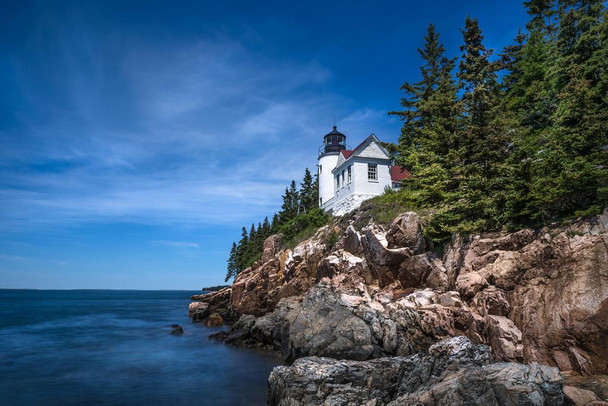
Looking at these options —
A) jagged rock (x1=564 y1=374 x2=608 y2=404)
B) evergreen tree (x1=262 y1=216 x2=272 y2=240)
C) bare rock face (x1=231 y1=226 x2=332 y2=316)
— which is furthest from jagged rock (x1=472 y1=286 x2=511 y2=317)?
evergreen tree (x1=262 y1=216 x2=272 y2=240)

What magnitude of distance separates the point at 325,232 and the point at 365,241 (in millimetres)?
8157

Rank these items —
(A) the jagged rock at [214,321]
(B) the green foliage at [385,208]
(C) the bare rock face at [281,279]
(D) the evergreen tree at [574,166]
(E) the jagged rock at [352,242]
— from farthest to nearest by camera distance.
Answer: (A) the jagged rock at [214,321]
(C) the bare rock face at [281,279]
(B) the green foliage at [385,208]
(E) the jagged rock at [352,242]
(D) the evergreen tree at [574,166]

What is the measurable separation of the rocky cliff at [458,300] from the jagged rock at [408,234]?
55mm

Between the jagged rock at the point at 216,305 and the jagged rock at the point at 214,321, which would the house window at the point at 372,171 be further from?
the jagged rock at the point at 214,321

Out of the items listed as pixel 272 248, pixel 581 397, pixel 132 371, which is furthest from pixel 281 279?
pixel 581 397

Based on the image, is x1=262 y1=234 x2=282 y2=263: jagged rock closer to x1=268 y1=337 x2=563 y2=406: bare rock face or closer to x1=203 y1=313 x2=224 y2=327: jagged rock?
x1=203 y1=313 x2=224 y2=327: jagged rock

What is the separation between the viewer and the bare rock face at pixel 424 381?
296 inches

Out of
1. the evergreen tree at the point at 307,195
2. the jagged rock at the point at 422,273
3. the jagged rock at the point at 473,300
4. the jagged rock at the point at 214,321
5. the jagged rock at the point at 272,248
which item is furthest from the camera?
the evergreen tree at the point at 307,195

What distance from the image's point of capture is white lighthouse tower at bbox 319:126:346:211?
124 feet

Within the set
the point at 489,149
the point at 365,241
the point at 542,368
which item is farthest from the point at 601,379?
the point at 365,241

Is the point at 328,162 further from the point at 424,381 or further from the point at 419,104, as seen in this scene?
the point at 424,381

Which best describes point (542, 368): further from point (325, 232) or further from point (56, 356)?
point (56, 356)

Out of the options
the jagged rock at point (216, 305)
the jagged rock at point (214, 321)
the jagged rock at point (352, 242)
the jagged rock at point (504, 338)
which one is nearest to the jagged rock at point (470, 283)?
the jagged rock at point (504, 338)

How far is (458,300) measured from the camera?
46.5ft
